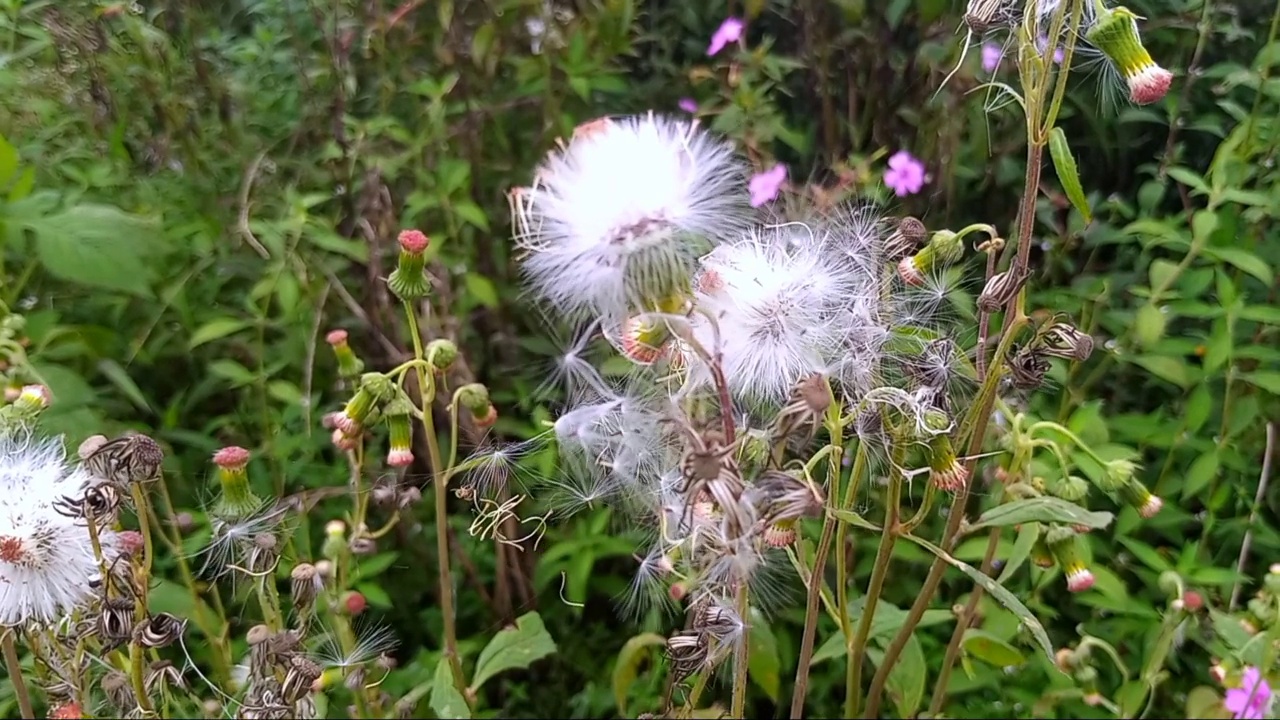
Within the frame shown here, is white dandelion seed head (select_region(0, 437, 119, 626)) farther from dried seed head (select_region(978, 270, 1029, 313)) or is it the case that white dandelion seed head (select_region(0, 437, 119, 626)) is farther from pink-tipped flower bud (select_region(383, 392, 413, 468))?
dried seed head (select_region(978, 270, 1029, 313))

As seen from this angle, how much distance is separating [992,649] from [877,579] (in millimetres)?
269

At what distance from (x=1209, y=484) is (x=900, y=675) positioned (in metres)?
0.56

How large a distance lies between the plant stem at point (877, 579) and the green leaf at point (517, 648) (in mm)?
295

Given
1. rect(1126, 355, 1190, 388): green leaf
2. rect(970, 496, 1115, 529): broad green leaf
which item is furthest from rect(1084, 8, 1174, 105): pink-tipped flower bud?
rect(1126, 355, 1190, 388): green leaf

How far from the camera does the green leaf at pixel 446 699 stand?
34.9 inches

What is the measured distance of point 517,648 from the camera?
1005 millimetres

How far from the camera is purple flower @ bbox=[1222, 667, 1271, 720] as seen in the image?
1008 millimetres

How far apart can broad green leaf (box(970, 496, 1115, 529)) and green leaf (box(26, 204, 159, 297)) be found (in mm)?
1040

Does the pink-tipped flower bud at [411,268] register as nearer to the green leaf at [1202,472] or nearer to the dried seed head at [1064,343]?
the dried seed head at [1064,343]

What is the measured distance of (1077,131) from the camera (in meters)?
1.74

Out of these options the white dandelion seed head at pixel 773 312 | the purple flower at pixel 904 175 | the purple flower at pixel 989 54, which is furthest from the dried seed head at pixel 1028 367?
the purple flower at pixel 989 54

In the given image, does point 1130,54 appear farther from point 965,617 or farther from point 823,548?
point 965,617

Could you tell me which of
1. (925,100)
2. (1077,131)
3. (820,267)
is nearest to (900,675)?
(820,267)

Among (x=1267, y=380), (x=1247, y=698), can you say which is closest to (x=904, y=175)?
(x=1267, y=380)
